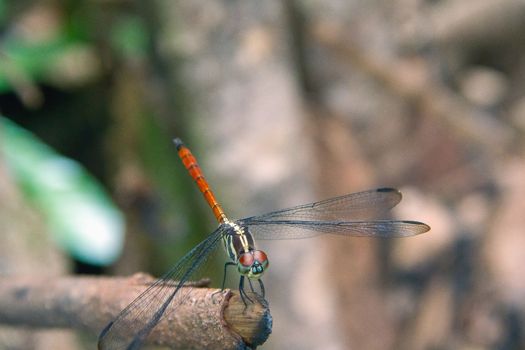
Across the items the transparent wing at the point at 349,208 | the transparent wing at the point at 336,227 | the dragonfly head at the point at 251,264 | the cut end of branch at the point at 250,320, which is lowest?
the cut end of branch at the point at 250,320

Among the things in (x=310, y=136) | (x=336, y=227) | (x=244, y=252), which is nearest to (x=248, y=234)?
(x=244, y=252)

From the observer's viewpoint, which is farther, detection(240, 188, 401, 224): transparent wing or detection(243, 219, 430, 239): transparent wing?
detection(240, 188, 401, 224): transparent wing

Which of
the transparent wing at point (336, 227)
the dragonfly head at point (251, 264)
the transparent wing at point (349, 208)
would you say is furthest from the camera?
the transparent wing at point (349, 208)

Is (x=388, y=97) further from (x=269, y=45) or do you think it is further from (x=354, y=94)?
(x=269, y=45)

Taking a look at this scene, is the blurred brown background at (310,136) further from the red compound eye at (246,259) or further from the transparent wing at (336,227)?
the red compound eye at (246,259)

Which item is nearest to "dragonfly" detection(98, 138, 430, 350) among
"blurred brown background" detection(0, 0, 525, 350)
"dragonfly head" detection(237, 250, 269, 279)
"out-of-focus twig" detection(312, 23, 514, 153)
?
"dragonfly head" detection(237, 250, 269, 279)

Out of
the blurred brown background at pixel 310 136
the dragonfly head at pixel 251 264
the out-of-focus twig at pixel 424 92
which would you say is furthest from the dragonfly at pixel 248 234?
the out-of-focus twig at pixel 424 92

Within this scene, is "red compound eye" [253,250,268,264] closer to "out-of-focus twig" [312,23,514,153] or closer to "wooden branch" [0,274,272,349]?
"wooden branch" [0,274,272,349]
